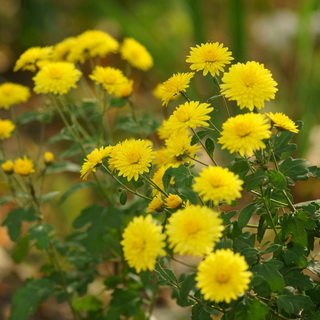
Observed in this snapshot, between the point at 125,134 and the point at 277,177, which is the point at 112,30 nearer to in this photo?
the point at 125,134

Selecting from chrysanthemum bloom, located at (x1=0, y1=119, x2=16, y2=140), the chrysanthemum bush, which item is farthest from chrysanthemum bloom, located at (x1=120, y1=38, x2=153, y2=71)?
chrysanthemum bloom, located at (x1=0, y1=119, x2=16, y2=140)

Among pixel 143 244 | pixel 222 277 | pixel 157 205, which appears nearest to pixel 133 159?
pixel 157 205

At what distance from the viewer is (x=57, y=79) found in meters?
1.53

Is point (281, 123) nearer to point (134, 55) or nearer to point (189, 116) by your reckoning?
point (189, 116)

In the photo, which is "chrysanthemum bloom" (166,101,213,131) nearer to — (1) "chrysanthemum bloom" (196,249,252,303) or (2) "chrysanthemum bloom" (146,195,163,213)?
(2) "chrysanthemum bloom" (146,195,163,213)

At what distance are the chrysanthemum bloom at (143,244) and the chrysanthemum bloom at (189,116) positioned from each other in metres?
0.21

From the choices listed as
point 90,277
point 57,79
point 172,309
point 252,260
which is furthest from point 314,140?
point 252,260

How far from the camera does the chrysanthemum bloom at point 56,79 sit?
151cm

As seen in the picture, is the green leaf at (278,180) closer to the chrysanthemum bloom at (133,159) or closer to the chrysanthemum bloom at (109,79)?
the chrysanthemum bloom at (133,159)

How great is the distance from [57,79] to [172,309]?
41.2 inches

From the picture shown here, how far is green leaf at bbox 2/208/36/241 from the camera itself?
169 cm

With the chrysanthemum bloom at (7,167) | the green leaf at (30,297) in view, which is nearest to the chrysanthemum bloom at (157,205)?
the chrysanthemum bloom at (7,167)

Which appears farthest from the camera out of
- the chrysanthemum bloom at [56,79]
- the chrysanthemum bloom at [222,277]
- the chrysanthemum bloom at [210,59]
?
the chrysanthemum bloom at [56,79]

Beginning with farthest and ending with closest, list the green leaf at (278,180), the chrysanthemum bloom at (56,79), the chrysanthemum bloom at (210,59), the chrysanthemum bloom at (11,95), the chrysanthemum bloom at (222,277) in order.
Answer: the chrysanthemum bloom at (11,95), the chrysanthemum bloom at (56,79), the chrysanthemum bloom at (210,59), the green leaf at (278,180), the chrysanthemum bloom at (222,277)
